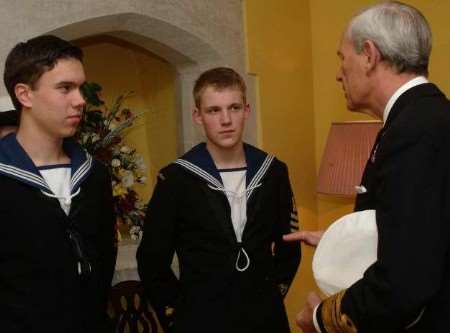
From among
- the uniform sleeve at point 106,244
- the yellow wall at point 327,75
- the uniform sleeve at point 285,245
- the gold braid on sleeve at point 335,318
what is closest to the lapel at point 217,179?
the uniform sleeve at point 285,245

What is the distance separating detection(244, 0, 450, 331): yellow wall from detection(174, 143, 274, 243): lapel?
95cm

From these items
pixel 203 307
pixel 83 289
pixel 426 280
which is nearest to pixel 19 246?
pixel 83 289

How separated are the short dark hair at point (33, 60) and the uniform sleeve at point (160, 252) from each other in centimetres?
54

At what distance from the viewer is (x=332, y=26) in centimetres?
299

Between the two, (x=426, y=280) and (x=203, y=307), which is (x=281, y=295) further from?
(x=426, y=280)

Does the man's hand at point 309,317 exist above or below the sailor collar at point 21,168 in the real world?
below

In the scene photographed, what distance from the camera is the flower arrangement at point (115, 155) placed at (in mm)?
2340

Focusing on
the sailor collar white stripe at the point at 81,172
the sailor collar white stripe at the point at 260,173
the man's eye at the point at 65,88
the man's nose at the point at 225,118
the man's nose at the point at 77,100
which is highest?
the man's eye at the point at 65,88

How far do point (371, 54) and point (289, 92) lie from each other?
5.84 feet

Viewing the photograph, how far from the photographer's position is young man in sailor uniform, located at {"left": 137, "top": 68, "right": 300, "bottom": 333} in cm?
177

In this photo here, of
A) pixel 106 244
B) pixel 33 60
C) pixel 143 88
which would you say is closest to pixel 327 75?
pixel 143 88

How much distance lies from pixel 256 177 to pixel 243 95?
28 centimetres

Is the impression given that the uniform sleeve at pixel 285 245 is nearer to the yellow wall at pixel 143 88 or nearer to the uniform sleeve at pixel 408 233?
the uniform sleeve at pixel 408 233

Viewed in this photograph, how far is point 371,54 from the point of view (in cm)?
120
